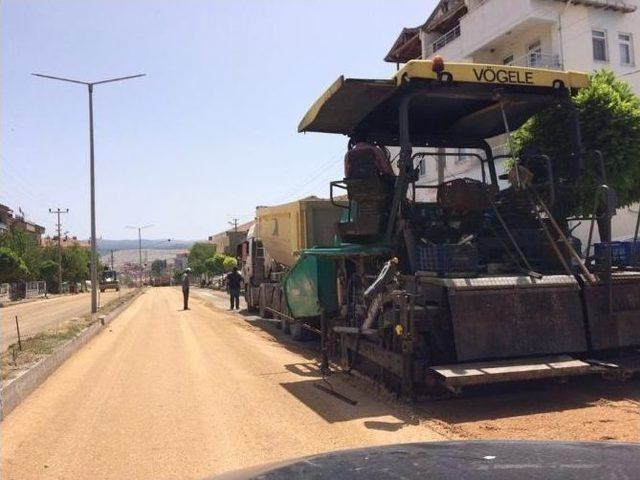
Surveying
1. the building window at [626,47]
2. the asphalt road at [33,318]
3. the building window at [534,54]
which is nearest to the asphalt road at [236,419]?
the asphalt road at [33,318]

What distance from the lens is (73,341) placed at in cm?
1228

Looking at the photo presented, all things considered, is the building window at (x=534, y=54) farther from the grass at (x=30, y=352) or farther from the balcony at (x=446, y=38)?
the grass at (x=30, y=352)

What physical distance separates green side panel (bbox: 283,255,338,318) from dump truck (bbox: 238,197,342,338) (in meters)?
1.45

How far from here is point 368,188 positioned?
293 inches

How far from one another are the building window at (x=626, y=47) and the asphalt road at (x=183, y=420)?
77.8 feet

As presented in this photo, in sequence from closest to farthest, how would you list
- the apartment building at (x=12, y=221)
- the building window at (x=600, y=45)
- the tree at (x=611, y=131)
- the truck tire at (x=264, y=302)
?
the tree at (x=611, y=131) → the truck tire at (x=264, y=302) → the building window at (x=600, y=45) → the apartment building at (x=12, y=221)

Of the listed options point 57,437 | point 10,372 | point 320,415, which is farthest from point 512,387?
point 10,372

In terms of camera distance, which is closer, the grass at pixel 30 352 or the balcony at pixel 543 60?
the grass at pixel 30 352

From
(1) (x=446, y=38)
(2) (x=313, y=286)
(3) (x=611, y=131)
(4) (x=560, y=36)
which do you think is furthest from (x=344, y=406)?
(1) (x=446, y=38)

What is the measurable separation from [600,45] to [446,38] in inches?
346

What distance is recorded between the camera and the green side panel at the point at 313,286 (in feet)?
31.8

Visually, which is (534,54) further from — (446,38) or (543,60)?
(446,38)

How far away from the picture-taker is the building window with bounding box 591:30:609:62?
26730mm

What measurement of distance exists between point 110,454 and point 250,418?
1.46 meters
